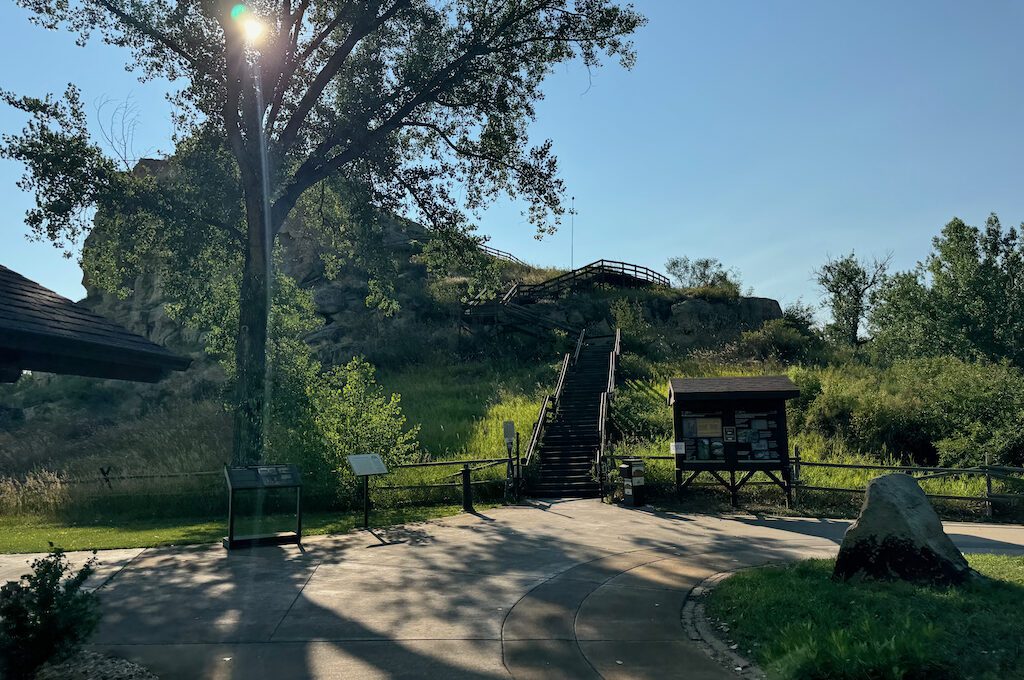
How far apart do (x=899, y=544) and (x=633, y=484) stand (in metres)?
9.46

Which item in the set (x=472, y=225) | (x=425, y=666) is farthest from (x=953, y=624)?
(x=472, y=225)

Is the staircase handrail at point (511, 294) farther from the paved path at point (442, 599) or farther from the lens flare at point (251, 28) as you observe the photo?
the paved path at point (442, 599)

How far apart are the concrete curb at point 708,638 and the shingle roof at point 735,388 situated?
7.94m

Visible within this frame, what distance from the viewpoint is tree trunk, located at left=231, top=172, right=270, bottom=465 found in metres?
18.3

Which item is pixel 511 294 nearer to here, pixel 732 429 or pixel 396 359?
pixel 396 359

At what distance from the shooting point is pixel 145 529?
1552 centimetres

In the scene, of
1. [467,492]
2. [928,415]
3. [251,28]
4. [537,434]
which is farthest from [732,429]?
[251,28]

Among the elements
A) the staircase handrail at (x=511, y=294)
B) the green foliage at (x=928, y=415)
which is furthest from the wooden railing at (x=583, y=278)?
the green foliage at (x=928, y=415)

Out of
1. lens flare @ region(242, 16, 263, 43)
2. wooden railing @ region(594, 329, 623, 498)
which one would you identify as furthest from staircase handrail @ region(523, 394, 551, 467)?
lens flare @ region(242, 16, 263, 43)

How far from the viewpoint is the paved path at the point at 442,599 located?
22.5ft

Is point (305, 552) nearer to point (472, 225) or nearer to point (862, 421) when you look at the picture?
point (472, 225)

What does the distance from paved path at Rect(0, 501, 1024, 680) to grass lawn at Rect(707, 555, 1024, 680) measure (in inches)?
30.1

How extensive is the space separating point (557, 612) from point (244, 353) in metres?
13.3

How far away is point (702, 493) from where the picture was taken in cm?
1820
